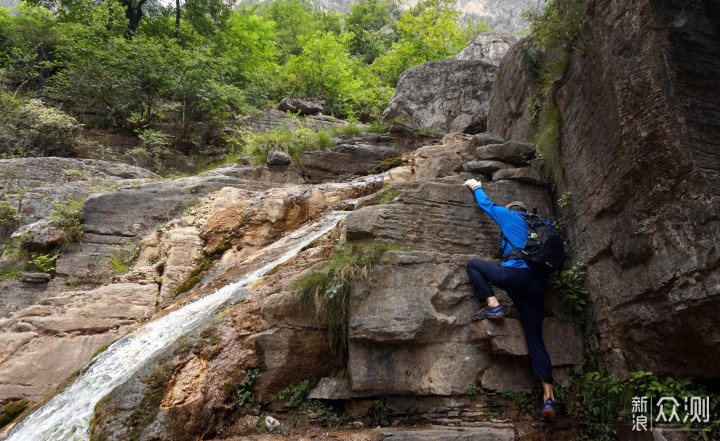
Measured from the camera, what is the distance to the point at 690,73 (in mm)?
3852

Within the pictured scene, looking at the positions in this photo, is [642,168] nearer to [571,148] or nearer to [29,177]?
[571,148]

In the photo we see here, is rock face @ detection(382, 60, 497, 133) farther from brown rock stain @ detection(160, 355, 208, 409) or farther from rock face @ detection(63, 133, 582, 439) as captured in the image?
brown rock stain @ detection(160, 355, 208, 409)

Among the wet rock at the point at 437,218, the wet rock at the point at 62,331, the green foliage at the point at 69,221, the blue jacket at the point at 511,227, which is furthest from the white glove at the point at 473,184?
the green foliage at the point at 69,221

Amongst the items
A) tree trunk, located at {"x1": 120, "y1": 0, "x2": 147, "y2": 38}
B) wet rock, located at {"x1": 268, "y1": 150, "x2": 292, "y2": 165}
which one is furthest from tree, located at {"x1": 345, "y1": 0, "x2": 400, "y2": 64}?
wet rock, located at {"x1": 268, "y1": 150, "x2": 292, "y2": 165}

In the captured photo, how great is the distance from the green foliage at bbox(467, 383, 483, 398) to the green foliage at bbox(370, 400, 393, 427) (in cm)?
95

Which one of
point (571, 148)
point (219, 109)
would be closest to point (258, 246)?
point (571, 148)

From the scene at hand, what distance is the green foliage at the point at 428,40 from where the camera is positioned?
20.9 m

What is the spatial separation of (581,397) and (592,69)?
416 centimetres

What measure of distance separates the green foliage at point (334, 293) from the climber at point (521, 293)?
4.67ft

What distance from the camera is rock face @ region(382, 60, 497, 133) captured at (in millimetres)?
14203

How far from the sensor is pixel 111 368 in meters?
4.77

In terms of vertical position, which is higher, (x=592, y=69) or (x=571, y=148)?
(x=592, y=69)

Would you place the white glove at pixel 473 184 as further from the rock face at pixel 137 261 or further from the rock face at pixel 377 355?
the rock face at pixel 137 261

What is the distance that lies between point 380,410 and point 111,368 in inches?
137
